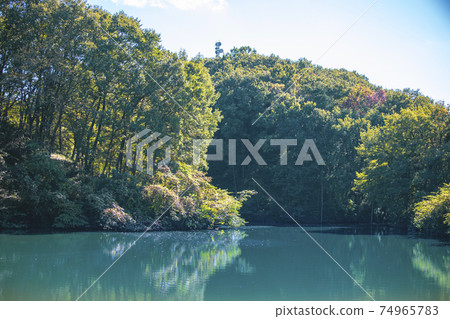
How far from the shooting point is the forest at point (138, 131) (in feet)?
→ 65.9

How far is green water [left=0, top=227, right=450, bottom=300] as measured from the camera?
31.0 ft

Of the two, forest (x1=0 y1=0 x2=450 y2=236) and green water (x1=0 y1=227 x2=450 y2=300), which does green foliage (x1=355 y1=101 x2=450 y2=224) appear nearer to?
forest (x1=0 y1=0 x2=450 y2=236)

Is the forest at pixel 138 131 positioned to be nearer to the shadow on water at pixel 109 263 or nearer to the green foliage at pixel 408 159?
the green foliage at pixel 408 159

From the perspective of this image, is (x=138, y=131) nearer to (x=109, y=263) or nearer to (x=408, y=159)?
(x=109, y=263)

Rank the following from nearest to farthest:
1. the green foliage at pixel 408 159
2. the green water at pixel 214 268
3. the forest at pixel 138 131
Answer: the green water at pixel 214 268
the forest at pixel 138 131
the green foliage at pixel 408 159

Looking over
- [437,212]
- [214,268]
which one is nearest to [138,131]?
[214,268]

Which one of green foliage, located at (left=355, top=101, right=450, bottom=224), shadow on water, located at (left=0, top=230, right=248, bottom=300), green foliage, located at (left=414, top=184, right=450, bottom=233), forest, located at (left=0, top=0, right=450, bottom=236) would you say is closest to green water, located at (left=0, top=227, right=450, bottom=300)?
shadow on water, located at (left=0, top=230, right=248, bottom=300)

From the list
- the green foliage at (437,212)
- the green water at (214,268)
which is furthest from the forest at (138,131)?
the green water at (214,268)

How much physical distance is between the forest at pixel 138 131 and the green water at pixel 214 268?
2.25 meters

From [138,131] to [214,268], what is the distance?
1268 cm

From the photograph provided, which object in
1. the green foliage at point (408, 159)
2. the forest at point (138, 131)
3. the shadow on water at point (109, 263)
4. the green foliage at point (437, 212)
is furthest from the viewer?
the green foliage at point (408, 159)

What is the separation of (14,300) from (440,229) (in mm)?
19741

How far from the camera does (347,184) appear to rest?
31688 mm

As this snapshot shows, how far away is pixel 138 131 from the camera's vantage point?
2362 cm
